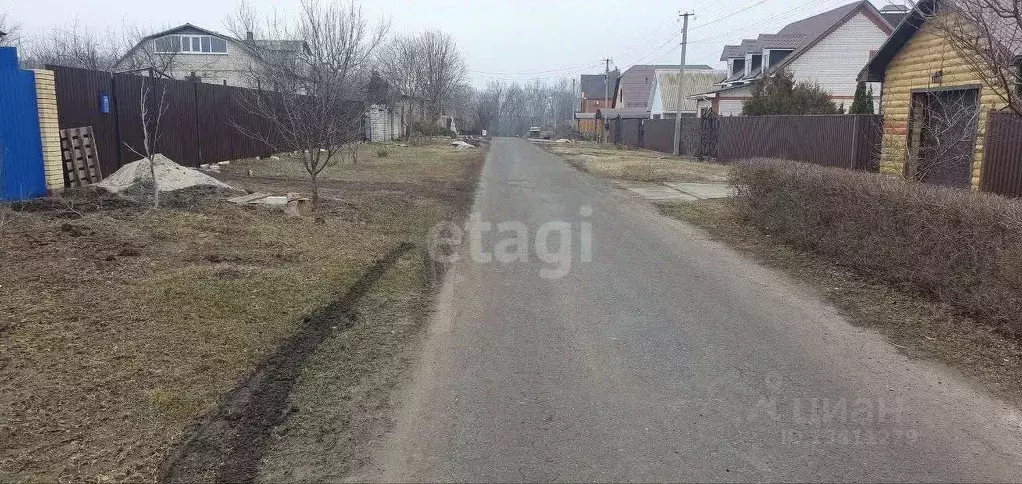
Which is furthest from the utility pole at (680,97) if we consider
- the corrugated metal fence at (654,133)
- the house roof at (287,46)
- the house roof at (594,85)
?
the house roof at (594,85)

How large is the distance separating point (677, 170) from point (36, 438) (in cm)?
2238

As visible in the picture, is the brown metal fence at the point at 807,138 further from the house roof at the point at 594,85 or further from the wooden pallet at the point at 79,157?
the house roof at the point at 594,85

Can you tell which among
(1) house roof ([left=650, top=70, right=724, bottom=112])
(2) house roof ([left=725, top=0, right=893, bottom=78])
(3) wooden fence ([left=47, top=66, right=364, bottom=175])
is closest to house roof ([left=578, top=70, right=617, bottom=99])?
(1) house roof ([left=650, top=70, right=724, bottom=112])

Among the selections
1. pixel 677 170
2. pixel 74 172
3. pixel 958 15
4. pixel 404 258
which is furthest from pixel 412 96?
pixel 958 15

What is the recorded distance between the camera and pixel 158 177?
11.7 meters

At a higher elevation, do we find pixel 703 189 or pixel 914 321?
pixel 703 189

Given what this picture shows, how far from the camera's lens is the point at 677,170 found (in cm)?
2423

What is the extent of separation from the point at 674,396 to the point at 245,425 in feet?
8.31

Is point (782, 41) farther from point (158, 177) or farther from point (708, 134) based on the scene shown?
point (158, 177)

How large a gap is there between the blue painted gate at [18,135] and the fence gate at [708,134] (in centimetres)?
2564

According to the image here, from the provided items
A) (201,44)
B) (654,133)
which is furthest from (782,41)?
(201,44)

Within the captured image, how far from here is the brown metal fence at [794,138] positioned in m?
18.2

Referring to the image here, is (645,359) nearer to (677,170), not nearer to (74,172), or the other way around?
(74,172)

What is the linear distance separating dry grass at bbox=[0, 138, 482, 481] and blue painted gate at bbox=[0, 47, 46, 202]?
116 cm
